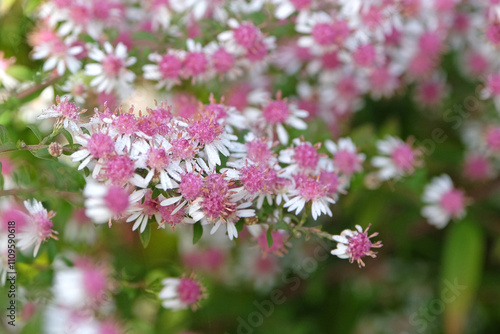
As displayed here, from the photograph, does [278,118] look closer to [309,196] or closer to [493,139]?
[309,196]

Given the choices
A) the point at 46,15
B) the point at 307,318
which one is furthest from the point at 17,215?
the point at 307,318

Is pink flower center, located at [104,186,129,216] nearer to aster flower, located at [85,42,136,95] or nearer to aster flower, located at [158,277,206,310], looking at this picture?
aster flower, located at [158,277,206,310]

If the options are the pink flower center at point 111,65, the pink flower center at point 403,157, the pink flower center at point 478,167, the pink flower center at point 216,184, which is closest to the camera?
the pink flower center at point 216,184

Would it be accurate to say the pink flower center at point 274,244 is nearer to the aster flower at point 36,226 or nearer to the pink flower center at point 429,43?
the aster flower at point 36,226

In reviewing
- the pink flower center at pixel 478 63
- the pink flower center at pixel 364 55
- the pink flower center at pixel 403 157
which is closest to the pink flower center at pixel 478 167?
the pink flower center at pixel 478 63

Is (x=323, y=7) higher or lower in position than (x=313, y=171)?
higher

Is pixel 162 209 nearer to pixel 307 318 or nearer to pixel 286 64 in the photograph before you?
pixel 286 64

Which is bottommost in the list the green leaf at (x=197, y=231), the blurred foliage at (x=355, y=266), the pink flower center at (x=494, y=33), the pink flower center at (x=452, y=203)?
the blurred foliage at (x=355, y=266)
